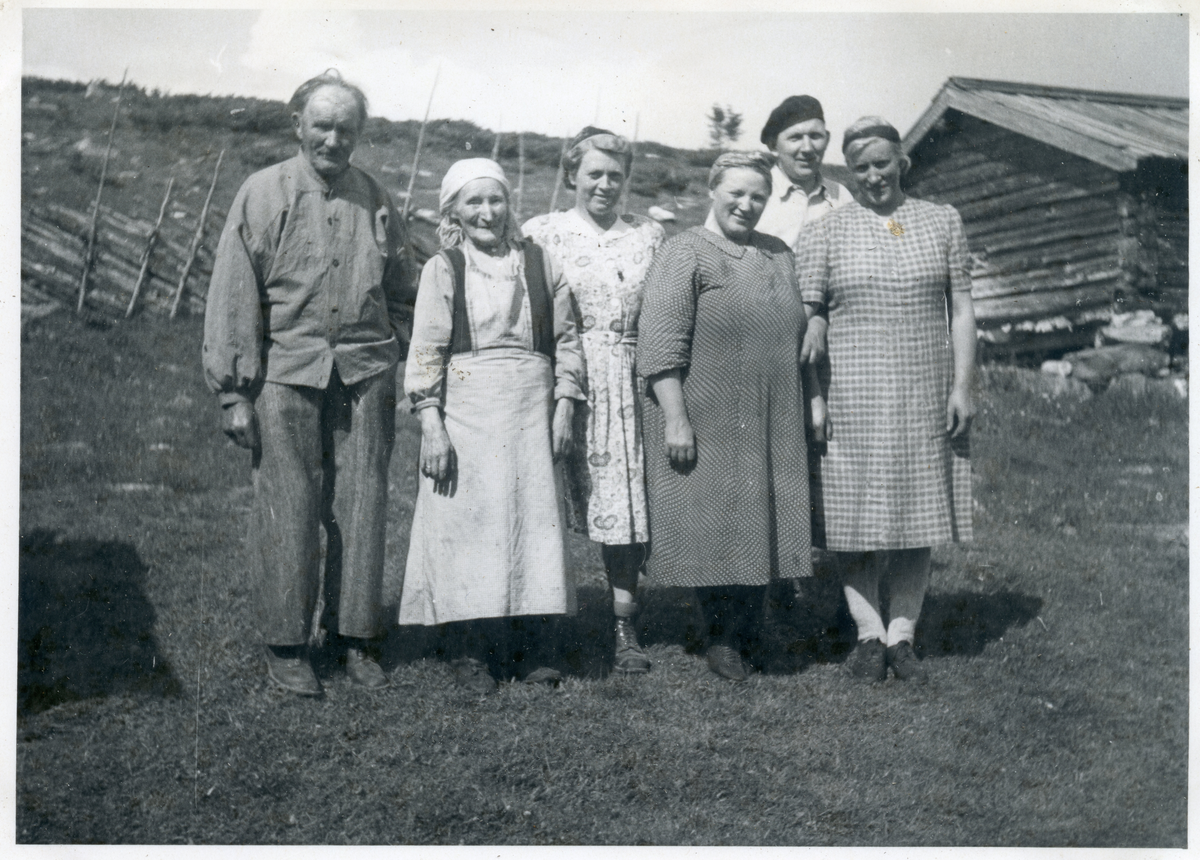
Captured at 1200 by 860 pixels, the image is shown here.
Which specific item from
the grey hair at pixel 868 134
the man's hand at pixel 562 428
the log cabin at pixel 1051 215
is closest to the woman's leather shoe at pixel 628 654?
the man's hand at pixel 562 428

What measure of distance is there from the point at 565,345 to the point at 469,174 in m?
0.64

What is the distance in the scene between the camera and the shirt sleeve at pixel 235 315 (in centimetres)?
369

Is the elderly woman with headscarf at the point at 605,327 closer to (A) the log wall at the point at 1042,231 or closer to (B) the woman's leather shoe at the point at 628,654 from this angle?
(B) the woman's leather shoe at the point at 628,654

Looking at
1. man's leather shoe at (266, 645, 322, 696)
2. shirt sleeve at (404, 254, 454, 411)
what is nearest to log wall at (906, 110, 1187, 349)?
shirt sleeve at (404, 254, 454, 411)

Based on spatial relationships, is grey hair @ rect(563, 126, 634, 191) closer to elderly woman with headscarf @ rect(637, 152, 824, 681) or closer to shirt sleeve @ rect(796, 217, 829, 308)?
elderly woman with headscarf @ rect(637, 152, 824, 681)

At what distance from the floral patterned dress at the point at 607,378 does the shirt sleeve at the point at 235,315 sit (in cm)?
95

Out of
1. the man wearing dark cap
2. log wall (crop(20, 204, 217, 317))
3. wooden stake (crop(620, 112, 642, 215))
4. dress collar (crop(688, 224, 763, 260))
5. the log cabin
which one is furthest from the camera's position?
the log cabin

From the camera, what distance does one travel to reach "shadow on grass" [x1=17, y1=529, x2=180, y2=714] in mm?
3910

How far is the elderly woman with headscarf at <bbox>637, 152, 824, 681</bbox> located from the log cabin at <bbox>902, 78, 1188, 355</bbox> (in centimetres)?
218

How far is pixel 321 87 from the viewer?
373cm

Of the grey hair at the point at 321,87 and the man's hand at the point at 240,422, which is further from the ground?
the grey hair at the point at 321,87

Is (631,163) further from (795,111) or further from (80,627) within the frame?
(80,627)

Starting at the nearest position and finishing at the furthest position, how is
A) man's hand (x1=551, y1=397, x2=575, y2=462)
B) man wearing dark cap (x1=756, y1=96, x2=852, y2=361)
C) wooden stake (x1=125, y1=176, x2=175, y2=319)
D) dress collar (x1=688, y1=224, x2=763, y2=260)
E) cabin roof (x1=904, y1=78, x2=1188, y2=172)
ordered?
man's hand (x1=551, y1=397, x2=575, y2=462), dress collar (x1=688, y1=224, x2=763, y2=260), man wearing dark cap (x1=756, y1=96, x2=852, y2=361), wooden stake (x1=125, y1=176, x2=175, y2=319), cabin roof (x1=904, y1=78, x2=1188, y2=172)

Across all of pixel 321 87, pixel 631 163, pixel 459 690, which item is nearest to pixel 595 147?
pixel 631 163
